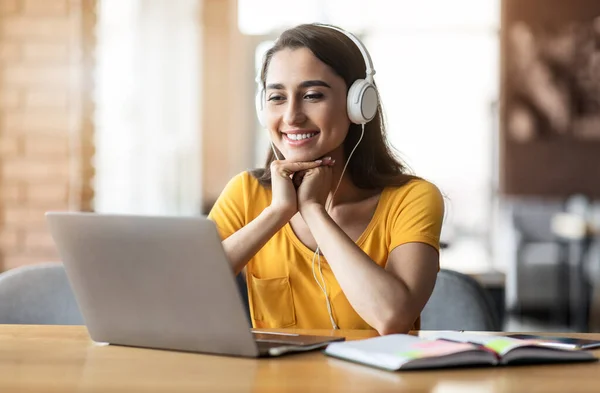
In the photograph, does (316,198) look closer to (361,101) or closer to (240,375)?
(361,101)

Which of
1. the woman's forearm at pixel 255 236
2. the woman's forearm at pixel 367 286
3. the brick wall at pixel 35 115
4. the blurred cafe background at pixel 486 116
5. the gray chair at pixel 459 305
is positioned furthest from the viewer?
the blurred cafe background at pixel 486 116

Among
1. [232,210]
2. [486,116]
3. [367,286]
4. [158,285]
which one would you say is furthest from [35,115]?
Result: [486,116]

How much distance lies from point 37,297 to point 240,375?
0.84m

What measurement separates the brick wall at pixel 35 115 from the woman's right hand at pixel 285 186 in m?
1.42

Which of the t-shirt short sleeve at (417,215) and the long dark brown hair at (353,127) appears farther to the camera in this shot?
the long dark brown hair at (353,127)

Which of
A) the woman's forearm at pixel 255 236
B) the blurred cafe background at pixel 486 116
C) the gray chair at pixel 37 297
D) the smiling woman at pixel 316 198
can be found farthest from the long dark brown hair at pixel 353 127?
the blurred cafe background at pixel 486 116

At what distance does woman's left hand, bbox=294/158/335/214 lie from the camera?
67.1 inches

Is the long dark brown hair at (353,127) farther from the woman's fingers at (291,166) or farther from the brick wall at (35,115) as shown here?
the brick wall at (35,115)

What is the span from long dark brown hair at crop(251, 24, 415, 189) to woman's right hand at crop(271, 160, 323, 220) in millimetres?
166

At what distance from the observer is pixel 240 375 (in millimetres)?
1048

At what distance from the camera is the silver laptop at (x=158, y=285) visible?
3.67 ft

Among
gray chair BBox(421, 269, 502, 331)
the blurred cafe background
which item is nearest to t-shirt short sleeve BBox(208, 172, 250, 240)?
gray chair BBox(421, 269, 502, 331)

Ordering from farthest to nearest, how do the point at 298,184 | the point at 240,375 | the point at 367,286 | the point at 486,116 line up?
the point at 486,116 → the point at 298,184 → the point at 367,286 → the point at 240,375

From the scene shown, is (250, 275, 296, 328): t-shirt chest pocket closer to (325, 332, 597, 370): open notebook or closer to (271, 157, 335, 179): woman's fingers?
(271, 157, 335, 179): woman's fingers
